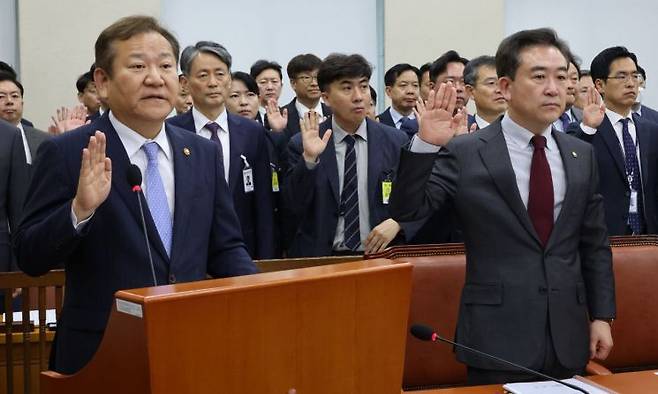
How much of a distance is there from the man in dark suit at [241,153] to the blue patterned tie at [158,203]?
5.82 ft

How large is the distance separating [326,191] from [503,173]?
1.47m

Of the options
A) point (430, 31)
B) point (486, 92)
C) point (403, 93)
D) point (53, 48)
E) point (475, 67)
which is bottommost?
point (486, 92)

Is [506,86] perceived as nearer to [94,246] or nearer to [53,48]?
[94,246]

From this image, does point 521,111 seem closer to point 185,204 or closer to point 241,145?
point 185,204

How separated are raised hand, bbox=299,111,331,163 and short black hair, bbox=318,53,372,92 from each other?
0.88 feet

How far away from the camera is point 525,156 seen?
8.18 feet

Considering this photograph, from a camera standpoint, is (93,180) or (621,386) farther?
(621,386)

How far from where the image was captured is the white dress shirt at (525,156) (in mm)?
2445

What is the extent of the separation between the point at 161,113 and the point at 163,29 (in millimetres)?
223

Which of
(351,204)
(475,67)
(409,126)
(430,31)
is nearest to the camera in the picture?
(351,204)

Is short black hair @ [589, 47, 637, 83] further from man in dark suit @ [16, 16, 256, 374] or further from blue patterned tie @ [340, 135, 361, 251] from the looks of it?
man in dark suit @ [16, 16, 256, 374]

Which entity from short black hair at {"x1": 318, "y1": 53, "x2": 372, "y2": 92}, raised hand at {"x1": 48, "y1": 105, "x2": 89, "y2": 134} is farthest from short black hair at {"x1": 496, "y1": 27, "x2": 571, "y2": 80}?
raised hand at {"x1": 48, "y1": 105, "x2": 89, "y2": 134}

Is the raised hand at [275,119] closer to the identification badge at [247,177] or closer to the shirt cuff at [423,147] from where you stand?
the identification badge at [247,177]

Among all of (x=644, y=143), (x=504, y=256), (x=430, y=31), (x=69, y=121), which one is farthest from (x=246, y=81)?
(x=504, y=256)
